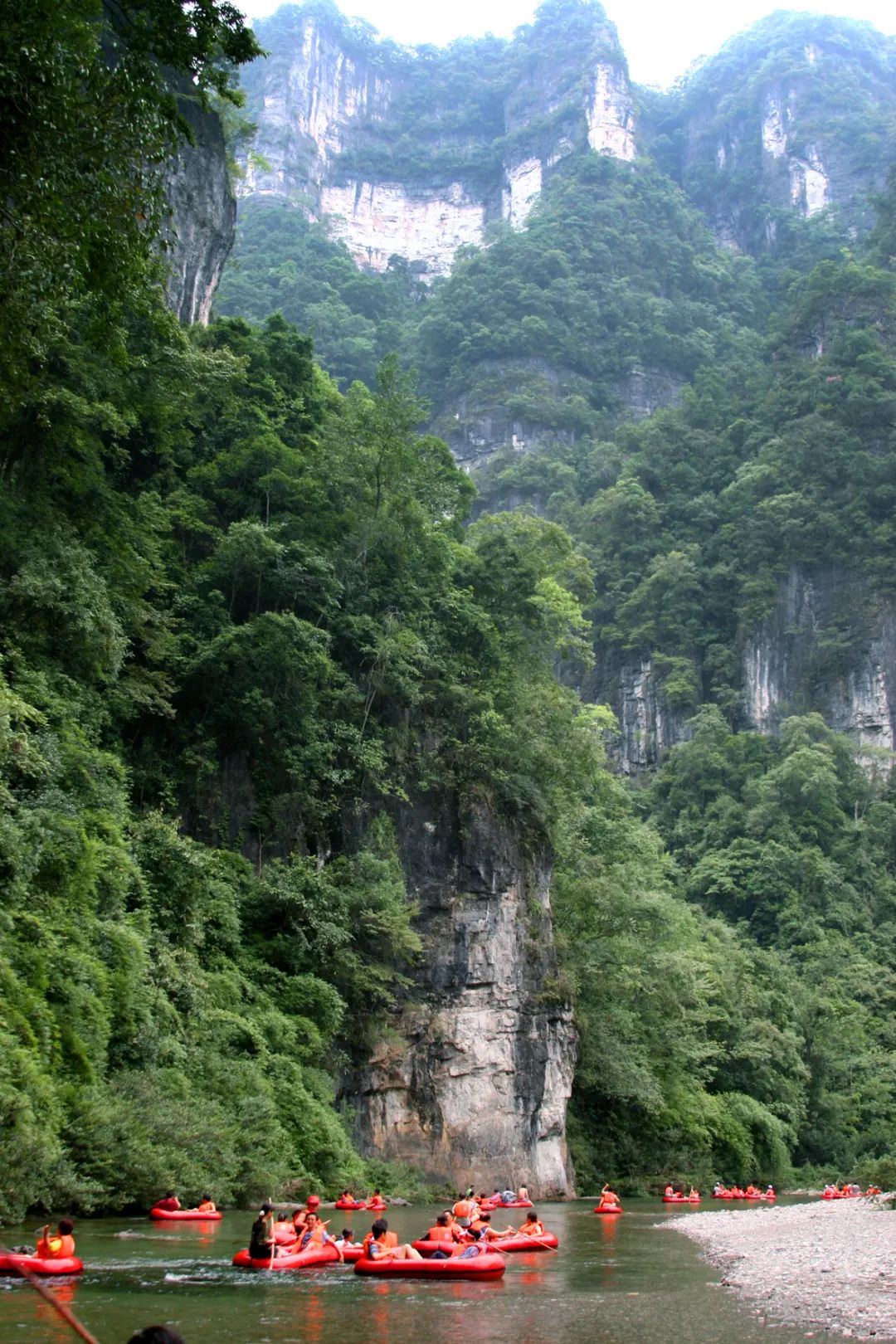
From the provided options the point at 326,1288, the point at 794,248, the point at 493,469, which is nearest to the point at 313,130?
the point at 794,248

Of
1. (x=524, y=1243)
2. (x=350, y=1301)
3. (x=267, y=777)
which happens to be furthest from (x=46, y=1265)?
(x=267, y=777)

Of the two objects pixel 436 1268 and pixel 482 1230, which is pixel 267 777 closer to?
pixel 482 1230

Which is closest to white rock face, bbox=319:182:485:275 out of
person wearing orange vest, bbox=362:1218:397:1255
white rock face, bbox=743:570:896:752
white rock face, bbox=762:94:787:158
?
white rock face, bbox=762:94:787:158

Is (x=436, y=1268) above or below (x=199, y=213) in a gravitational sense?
below

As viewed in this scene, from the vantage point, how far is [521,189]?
→ 129 m

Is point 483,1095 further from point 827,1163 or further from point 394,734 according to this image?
point 827,1163

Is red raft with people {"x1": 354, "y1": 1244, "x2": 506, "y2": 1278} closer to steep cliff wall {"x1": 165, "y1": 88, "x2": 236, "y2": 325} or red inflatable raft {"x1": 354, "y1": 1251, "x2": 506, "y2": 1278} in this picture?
red inflatable raft {"x1": 354, "y1": 1251, "x2": 506, "y2": 1278}

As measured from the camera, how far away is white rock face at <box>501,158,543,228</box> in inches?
4970

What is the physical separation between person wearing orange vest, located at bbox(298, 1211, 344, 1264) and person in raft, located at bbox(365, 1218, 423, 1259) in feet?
3.03

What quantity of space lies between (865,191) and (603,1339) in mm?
127149

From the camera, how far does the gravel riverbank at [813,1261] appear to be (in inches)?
458

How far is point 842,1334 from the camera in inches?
412

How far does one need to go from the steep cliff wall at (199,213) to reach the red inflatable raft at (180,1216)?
2296 centimetres

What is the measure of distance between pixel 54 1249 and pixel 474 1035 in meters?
17.8
